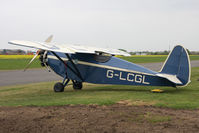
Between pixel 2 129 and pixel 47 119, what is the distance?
1163mm

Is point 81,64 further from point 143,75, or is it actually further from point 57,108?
point 57,108

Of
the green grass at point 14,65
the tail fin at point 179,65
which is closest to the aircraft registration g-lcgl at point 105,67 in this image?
the tail fin at point 179,65

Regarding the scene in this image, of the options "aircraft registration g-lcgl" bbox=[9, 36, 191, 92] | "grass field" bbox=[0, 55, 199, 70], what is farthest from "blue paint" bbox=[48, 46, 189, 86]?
"grass field" bbox=[0, 55, 199, 70]

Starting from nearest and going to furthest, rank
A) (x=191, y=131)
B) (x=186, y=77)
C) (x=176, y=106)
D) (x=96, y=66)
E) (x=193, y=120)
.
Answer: (x=191, y=131)
(x=193, y=120)
(x=176, y=106)
(x=186, y=77)
(x=96, y=66)

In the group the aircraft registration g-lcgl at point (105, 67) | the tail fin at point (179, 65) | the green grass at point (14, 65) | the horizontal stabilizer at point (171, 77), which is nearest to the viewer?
the horizontal stabilizer at point (171, 77)

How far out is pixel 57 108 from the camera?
7.98 meters

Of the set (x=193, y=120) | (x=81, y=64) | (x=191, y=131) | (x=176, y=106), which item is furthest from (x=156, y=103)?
(x=81, y=64)

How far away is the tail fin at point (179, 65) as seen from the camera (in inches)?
435

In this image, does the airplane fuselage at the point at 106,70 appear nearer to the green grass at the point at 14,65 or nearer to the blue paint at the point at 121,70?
the blue paint at the point at 121,70

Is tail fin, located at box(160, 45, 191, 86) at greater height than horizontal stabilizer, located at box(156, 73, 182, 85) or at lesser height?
greater

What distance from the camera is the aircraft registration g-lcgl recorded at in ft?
→ 36.8

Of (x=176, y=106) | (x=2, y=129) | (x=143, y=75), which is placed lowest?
(x=2, y=129)

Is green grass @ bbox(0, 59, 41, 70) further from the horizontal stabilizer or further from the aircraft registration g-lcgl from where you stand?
the horizontal stabilizer

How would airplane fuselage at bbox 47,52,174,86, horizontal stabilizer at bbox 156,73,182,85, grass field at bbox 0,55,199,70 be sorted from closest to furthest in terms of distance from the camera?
1. horizontal stabilizer at bbox 156,73,182,85
2. airplane fuselage at bbox 47,52,174,86
3. grass field at bbox 0,55,199,70
